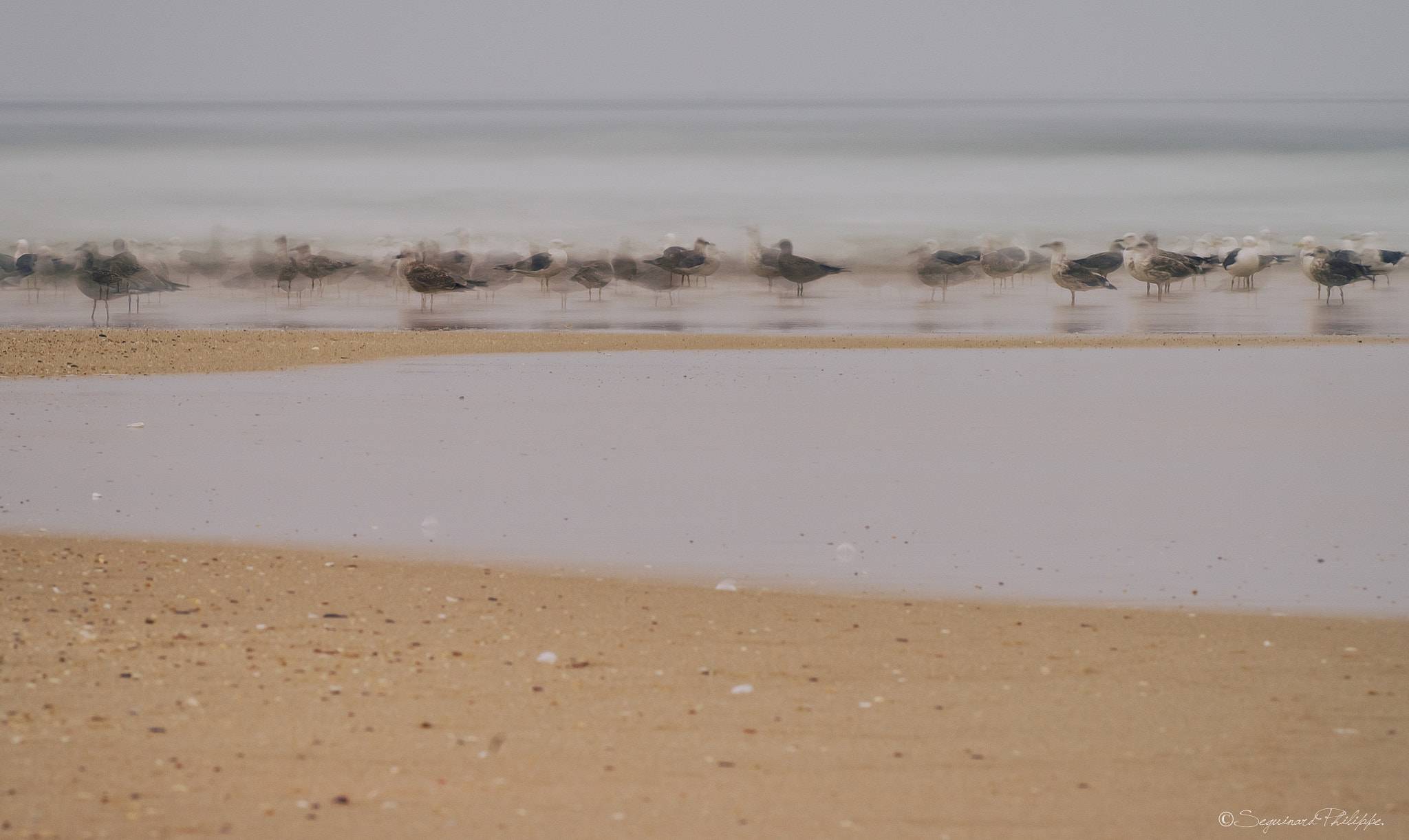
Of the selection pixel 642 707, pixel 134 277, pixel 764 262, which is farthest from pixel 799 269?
pixel 642 707

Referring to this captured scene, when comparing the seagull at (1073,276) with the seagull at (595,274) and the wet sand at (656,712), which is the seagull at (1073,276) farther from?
the wet sand at (656,712)

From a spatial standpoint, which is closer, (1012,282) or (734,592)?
(734,592)

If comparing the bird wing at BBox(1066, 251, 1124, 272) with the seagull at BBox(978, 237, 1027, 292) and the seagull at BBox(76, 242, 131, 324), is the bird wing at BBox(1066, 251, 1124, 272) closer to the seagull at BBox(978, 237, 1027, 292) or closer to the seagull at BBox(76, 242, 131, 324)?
the seagull at BBox(978, 237, 1027, 292)

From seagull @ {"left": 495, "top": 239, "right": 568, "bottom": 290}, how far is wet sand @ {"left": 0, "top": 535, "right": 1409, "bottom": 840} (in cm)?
3137

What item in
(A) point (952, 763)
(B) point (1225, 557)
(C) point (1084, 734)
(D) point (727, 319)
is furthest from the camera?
(D) point (727, 319)

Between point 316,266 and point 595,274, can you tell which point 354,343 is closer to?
point 595,274

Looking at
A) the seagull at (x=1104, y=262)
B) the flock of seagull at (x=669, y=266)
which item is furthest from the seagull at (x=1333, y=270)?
the seagull at (x=1104, y=262)

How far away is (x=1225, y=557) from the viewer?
7195mm

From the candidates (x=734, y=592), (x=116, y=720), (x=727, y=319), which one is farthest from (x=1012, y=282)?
(x=116, y=720)

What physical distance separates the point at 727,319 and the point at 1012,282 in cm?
1487

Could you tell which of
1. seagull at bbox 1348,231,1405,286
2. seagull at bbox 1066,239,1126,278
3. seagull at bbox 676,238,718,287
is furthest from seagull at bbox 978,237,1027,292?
seagull at bbox 1348,231,1405,286

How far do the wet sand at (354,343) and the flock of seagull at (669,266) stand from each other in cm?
956

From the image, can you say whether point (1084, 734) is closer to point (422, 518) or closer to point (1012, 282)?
point (422, 518)

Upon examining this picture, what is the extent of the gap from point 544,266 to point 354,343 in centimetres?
1600
